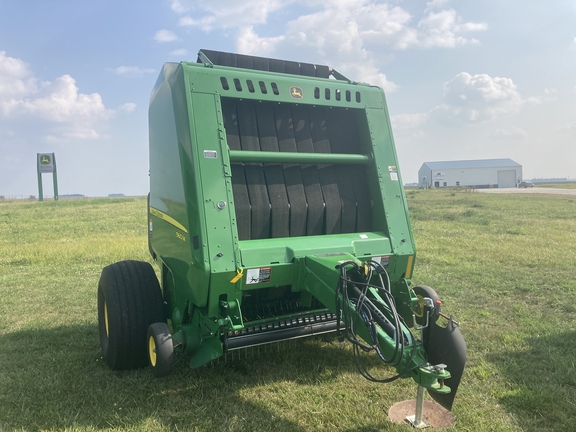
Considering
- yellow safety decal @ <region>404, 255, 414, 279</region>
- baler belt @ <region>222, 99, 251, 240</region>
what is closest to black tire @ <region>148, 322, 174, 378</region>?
baler belt @ <region>222, 99, 251, 240</region>

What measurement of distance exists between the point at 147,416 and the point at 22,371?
163 cm

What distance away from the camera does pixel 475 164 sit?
6619cm

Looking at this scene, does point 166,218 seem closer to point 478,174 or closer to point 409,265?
point 409,265

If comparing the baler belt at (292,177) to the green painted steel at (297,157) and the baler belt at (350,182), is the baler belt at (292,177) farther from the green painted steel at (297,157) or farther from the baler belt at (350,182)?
the baler belt at (350,182)

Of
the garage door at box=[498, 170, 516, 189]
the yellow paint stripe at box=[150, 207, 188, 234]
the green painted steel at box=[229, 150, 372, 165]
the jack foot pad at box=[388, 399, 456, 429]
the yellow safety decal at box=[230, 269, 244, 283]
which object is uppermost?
the garage door at box=[498, 170, 516, 189]

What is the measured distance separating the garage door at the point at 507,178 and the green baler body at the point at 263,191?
6566 centimetres

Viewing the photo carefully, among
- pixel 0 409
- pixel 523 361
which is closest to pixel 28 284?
pixel 0 409

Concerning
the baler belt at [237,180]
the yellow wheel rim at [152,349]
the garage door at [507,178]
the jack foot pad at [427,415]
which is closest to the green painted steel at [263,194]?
the baler belt at [237,180]

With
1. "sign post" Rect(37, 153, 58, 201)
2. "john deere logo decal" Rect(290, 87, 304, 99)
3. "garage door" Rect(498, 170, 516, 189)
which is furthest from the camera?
"garage door" Rect(498, 170, 516, 189)

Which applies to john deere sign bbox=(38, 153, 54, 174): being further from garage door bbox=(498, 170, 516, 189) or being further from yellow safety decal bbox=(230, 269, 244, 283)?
garage door bbox=(498, 170, 516, 189)

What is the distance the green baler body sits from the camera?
3.38 m

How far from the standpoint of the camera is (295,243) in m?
3.63

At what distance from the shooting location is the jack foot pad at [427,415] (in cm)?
310

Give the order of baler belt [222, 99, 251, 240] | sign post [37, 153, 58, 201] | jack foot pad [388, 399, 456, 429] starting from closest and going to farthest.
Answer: jack foot pad [388, 399, 456, 429] → baler belt [222, 99, 251, 240] → sign post [37, 153, 58, 201]
